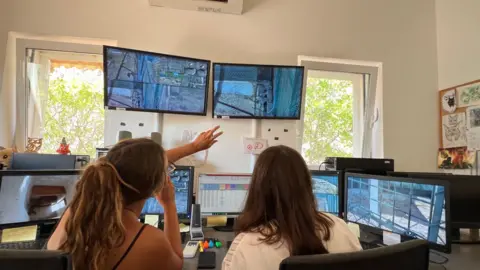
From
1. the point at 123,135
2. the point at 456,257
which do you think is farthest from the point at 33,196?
the point at 456,257

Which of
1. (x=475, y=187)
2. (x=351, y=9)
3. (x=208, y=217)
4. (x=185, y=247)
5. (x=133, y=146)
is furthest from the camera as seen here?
(x=351, y=9)

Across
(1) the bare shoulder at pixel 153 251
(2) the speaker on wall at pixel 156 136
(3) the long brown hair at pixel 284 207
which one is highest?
(2) the speaker on wall at pixel 156 136

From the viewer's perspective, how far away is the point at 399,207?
1.50 meters

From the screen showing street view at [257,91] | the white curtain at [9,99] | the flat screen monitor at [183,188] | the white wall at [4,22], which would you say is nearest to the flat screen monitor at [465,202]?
the screen showing street view at [257,91]

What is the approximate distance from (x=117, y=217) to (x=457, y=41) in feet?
10.2

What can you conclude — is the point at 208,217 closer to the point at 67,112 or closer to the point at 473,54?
the point at 67,112

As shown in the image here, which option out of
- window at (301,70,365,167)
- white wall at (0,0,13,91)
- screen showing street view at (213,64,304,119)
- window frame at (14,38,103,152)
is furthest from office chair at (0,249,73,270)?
window at (301,70,365,167)

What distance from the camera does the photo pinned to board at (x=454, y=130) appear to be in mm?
2516

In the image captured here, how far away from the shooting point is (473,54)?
97.6 inches

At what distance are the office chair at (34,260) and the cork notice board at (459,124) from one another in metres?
2.88

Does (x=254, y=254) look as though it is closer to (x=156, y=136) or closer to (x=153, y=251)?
(x=153, y=251)

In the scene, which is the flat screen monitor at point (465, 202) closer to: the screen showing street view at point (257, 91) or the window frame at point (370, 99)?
Answer: the window frame at point (370, 99)

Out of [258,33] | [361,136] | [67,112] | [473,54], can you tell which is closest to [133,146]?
[67,112]

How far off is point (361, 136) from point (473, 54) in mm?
1113
